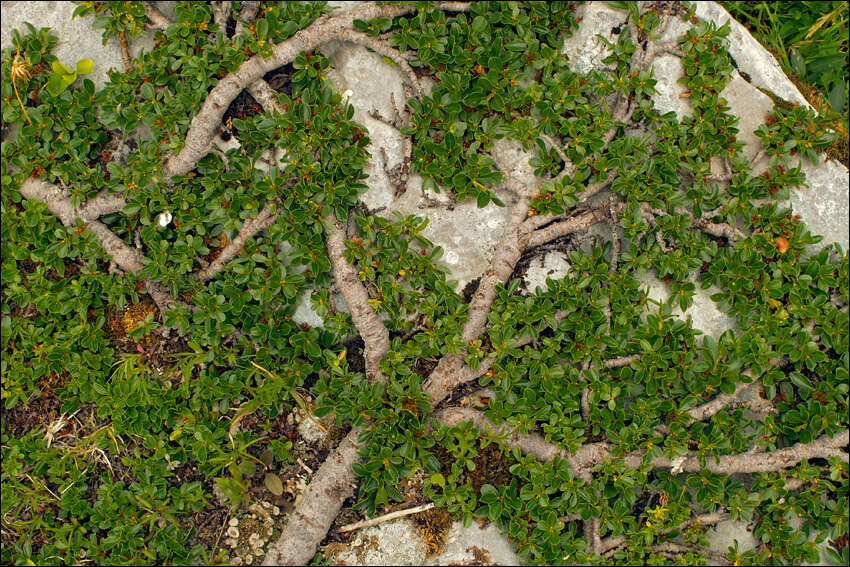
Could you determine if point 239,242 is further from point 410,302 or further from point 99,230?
point 410,302

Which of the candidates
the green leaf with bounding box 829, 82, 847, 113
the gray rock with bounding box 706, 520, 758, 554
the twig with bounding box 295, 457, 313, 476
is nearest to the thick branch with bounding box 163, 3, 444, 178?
the twig with bounding box 295, 457, 313, 476

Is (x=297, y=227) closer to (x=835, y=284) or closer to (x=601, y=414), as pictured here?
(x=601, y=414)

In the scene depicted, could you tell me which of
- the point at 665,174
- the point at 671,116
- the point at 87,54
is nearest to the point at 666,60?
the point at 671,116

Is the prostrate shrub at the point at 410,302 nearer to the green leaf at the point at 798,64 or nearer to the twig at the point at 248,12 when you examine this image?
the twig at the point at 248,12

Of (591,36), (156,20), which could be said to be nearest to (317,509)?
(156,20)

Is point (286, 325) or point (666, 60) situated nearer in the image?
point (286, 325)

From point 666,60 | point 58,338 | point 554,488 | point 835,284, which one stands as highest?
point 666,60

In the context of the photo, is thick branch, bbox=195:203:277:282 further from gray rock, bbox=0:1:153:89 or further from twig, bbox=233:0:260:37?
gray rock, bbox=0:1:153:89
